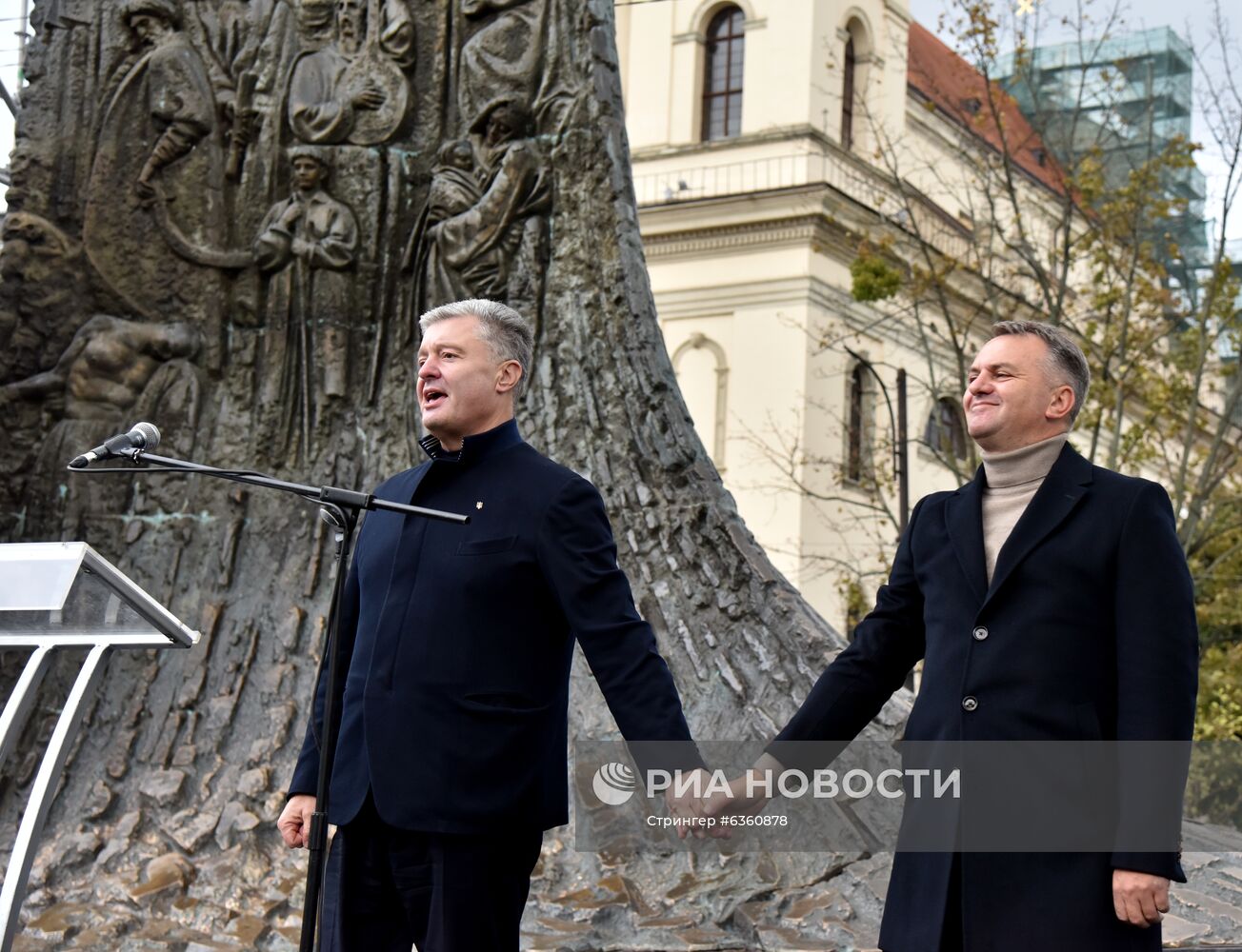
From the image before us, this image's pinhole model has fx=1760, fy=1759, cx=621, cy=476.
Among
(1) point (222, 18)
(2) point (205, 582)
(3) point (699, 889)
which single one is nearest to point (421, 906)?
(3) point (699, 889)

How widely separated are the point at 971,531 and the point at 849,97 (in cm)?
3165

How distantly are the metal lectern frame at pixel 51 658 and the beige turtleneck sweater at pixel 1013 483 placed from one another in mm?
1723

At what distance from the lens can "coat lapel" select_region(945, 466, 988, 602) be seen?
375cm

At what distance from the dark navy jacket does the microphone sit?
23.8 inches

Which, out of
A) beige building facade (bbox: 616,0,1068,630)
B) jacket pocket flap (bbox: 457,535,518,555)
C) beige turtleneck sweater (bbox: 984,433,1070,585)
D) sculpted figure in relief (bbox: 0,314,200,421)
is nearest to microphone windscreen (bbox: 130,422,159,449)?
jacket pocket flap (bbox: 457,535,518,555)

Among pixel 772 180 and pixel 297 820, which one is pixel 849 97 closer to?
pixel 772 180

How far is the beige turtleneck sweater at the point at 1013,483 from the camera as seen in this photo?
12.5 feet

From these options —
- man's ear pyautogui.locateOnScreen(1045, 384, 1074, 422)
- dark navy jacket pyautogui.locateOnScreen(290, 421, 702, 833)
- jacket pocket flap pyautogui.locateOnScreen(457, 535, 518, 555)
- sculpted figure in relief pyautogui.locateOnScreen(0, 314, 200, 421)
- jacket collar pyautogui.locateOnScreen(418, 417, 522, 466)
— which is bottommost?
dark navy jacket pyautogui.locateOnScreen(290, 421, 702, 833)

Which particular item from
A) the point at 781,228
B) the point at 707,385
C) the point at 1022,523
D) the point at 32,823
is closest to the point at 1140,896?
the point at 1022,523

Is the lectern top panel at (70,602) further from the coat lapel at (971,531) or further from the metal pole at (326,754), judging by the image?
the coat lapel at (971,531)

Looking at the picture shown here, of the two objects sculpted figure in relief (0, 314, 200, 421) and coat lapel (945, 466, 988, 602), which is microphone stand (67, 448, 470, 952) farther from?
sculpted figure in relief (0, 314, 200, 421)

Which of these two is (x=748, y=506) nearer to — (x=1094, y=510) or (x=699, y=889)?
(x=699, y=889)

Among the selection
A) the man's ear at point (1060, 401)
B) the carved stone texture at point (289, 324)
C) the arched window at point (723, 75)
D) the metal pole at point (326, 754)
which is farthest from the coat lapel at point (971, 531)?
the arched window at point (723, 75)

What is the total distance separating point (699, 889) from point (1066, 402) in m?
3.59
